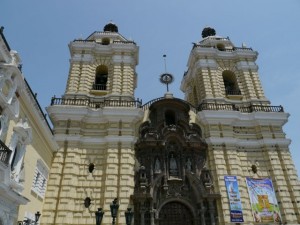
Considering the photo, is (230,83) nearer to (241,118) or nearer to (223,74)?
(223,74)

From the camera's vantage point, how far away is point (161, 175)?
Result: 18109 millimetres

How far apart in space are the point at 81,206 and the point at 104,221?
5.68 feet

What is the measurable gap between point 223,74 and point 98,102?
11.7 m

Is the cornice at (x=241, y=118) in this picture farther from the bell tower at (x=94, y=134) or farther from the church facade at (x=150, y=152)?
the bell tower at (x=94, y=134)

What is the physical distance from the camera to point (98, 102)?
856 inches

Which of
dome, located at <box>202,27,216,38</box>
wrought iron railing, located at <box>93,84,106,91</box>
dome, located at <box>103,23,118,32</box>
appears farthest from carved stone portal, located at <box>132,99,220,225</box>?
dome, located at <box>202,27,216,38</box>

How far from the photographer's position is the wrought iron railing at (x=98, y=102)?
2077 cm

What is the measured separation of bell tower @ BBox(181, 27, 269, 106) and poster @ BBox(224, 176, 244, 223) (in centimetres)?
667

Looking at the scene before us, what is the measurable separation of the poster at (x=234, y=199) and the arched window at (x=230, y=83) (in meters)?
8.37

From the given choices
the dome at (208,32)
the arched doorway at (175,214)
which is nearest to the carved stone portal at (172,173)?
the arched doorway at (175,214)

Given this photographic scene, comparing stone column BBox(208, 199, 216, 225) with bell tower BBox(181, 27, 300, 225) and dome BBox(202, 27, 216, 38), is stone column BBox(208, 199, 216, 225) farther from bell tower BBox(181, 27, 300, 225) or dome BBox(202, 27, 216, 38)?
dome BBox(202, 27, 216, 38)

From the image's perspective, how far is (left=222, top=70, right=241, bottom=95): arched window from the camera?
953 inches

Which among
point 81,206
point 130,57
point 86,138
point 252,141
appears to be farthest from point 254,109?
point 81,206

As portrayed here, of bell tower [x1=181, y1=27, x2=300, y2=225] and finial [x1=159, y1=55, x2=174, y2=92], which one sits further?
finial [x1=159, y1=55, x2=174, y2=92]
